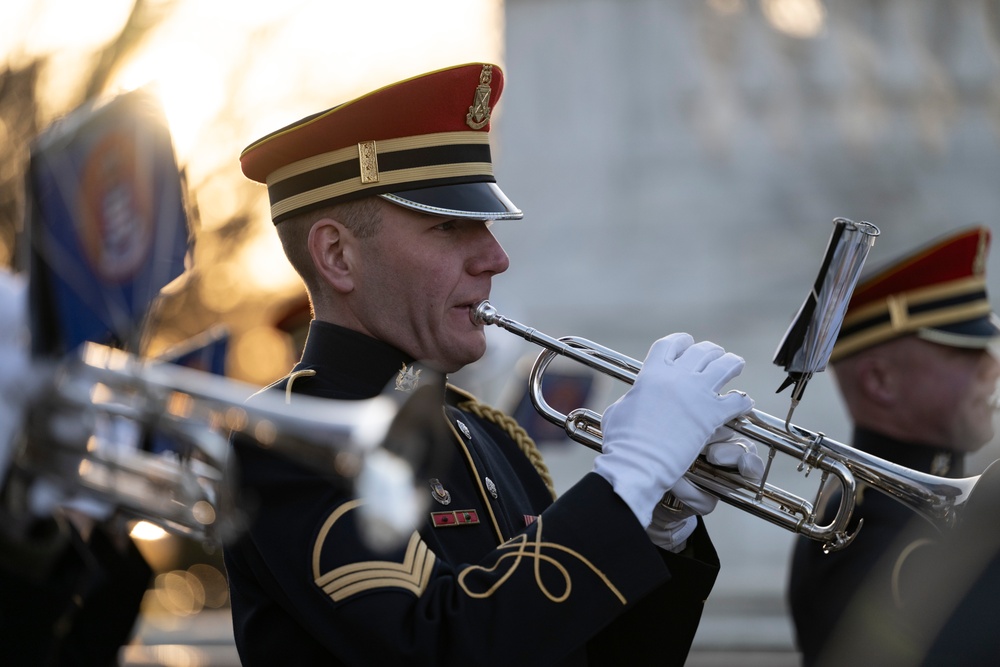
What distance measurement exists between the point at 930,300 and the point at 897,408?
16.1 inches

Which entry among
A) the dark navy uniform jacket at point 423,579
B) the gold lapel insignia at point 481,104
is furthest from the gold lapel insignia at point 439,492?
the gold lapel insignia at point 481,104

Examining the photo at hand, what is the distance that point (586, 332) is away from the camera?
368 inches

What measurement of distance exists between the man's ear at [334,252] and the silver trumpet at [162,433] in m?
1.05

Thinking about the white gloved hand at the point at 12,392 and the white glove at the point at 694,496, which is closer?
the white gloved hand at the point at 12,392

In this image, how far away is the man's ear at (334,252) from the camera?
313 centimetres

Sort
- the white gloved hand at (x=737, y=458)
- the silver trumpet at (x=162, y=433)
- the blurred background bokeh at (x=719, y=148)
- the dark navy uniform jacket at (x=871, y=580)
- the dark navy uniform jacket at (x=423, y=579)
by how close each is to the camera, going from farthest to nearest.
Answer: the blurred background bokeh at (x=719, y=148) < the dark navy uniform jacket at (x=871, y=580) < the white gloved hand at (x=737, y=458) < the dark navy uniform jacket at (x=423, y=579) < the silver trumpet at (x=162, y=433)

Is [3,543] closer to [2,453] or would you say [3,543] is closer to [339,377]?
[2,453]

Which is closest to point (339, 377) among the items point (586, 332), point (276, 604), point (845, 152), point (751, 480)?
point (276, 604)

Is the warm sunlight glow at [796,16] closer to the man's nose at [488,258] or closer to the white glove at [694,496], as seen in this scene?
the white glove at [694,496]

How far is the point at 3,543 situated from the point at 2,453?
49 cm

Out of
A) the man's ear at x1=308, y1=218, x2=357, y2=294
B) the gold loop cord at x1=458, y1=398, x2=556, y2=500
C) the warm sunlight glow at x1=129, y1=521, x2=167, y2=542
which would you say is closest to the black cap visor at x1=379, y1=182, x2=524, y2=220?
the man's ear at x1=308, y1=218, x2=357, y2=294

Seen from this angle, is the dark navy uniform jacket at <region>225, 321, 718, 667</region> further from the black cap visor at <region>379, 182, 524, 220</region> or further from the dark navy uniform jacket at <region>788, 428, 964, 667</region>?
the dark navy uniform jacket at <region>788, 428, 964, 667</region>

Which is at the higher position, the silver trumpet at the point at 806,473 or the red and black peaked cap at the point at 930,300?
the red and black peaked cap at the point at 930,300

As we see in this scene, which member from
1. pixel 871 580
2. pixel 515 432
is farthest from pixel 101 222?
pixel 871 580
